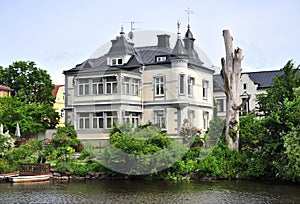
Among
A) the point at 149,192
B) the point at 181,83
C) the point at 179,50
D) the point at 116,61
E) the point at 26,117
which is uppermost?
the point at 179,50

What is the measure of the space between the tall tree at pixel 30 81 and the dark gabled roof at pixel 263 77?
1653cm

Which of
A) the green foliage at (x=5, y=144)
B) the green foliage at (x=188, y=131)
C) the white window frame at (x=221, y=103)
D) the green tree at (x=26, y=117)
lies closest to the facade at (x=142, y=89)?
the green foliage at (x=188, y=131)

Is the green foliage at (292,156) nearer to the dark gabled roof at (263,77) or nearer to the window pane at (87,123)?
the window pane at (87,123)

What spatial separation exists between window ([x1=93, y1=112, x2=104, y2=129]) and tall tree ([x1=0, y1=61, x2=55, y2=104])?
50.4ft

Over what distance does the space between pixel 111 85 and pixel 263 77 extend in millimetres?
18615

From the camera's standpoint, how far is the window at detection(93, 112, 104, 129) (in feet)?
73.6

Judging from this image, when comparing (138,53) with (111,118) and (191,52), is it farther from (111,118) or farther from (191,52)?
(111,118)

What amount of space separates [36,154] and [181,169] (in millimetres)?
6851

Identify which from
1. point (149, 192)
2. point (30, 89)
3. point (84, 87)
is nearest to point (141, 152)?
point (149, 192)

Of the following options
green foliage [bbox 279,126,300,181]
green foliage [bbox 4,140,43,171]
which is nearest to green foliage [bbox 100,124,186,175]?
green foliage [bbox 4,140,43,171]

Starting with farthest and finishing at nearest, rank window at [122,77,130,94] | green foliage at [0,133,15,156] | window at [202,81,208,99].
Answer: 1. window at [122,77,130,94]
2. window at [202,81,208,99]
3. green foliage at [0,133,15,156]

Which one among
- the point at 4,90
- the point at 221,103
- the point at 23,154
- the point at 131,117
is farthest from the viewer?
the point at 4,90

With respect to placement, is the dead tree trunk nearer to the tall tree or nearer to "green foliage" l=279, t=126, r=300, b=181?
"green foliage" l=279, t=126, r=300, b=181

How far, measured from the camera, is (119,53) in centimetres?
2653
